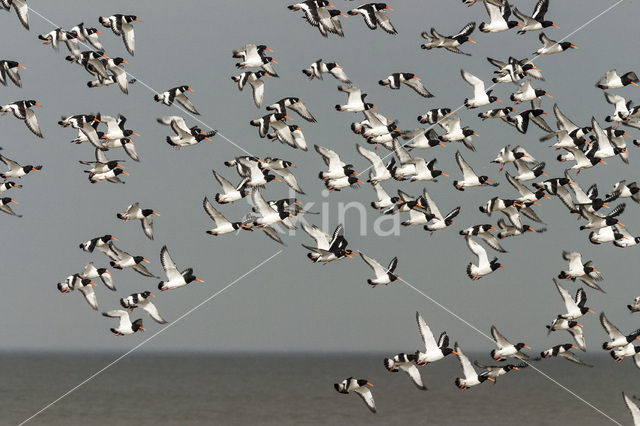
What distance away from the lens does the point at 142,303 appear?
3412 centimetres

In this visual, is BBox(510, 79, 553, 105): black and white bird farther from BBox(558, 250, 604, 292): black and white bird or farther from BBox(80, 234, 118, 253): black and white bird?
BBox(80, 234, 118, 253): black and white bird

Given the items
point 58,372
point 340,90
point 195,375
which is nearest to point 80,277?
point 340,90

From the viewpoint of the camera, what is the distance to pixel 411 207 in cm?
3328

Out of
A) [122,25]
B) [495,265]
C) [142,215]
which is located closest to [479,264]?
[495,265]

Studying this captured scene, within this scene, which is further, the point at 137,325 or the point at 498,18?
the point at 137,325

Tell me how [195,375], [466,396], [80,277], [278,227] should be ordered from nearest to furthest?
[278,227] → [80,277] → [466,396] → [195,375]

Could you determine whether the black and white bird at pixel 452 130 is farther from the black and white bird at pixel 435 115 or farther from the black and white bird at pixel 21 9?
the black and white bird at pixel 21 9

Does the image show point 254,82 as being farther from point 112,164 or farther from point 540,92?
point 540,92

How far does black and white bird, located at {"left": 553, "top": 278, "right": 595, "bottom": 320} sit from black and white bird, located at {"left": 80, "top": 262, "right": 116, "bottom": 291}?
594 inches

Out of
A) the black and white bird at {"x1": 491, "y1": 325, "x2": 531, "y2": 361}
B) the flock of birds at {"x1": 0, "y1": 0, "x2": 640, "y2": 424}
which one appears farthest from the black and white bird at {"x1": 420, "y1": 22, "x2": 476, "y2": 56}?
the black and white bird at {"x1": 491, "y1": 325, "x2": 531, "y2": 361}

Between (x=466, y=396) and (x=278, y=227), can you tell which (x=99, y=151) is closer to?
(x=278, y=227)

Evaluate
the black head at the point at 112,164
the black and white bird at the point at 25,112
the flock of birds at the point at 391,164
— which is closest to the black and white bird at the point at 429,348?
the flock of birds at the point at 391,164

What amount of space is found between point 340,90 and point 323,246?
5315mm

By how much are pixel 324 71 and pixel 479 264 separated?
27.5 feet
